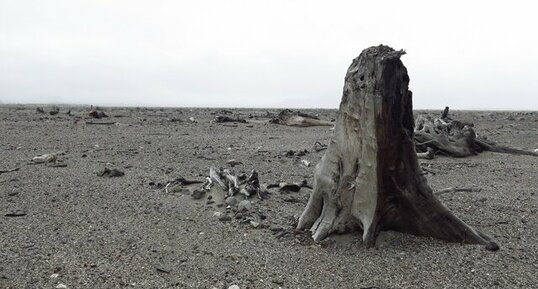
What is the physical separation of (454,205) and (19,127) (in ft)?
45.4

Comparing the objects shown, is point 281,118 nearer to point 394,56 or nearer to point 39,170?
point 39,170

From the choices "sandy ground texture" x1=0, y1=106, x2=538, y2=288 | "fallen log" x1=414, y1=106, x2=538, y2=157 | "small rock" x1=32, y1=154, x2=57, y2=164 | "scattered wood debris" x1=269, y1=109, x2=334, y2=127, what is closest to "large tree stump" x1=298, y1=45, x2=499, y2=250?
"sandy ground texture" x1=0, y1=106, x2=538, y2=288

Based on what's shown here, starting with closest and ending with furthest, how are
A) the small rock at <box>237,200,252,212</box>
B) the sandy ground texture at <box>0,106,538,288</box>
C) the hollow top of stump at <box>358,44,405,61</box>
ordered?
the sandy ground texture at <box>0,106,538,288</box>
the hollow top of stump at <box>358,44,405,61</box>
the small rock at <box>237,200,252,212</box>

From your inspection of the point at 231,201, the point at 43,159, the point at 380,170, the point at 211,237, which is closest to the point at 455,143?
the point at 231,201

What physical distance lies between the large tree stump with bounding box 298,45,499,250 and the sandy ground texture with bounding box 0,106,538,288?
17 centimetres

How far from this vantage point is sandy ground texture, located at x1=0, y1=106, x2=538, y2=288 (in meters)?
3.98

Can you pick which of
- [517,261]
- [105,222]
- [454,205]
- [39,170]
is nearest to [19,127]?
[39,170]

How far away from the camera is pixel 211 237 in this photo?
499 cm

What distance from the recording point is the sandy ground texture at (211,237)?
3.98 m

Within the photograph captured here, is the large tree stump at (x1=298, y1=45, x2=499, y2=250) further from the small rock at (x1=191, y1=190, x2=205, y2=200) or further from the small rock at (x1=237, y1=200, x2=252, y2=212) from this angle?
the small rock at (x1=191, y1=190, x2=205, y2=200)

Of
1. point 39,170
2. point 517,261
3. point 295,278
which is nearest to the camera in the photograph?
point 295,278

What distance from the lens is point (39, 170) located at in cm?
822

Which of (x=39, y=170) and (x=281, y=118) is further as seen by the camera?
(x=281, y=118)

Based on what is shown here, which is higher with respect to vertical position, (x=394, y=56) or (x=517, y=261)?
(x=394, y=56)
